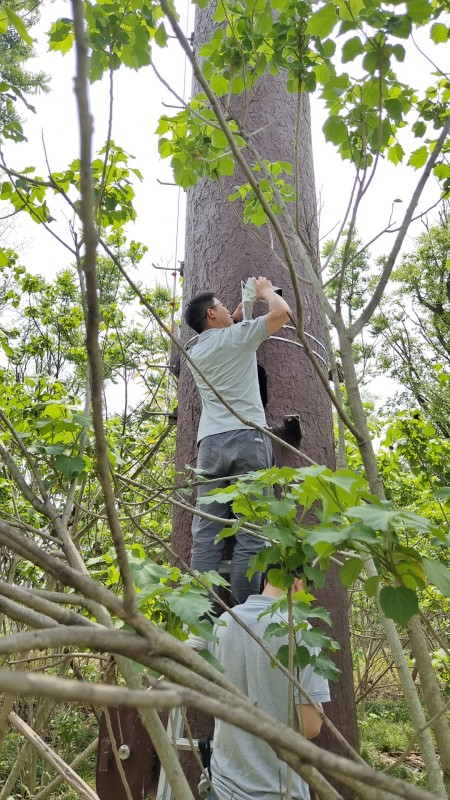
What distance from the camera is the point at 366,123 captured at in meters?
1.80

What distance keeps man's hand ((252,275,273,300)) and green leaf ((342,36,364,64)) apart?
1.26 m

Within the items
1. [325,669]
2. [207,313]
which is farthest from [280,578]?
[207,313]

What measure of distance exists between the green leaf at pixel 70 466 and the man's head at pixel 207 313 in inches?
54.3

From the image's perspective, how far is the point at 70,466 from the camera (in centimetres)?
180

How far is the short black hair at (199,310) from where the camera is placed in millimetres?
3045

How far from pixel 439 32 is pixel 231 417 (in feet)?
5.26

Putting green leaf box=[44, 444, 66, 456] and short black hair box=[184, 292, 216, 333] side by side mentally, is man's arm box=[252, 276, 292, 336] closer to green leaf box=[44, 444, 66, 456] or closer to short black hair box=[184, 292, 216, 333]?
short black hair box=[184, 292, 216, 333]

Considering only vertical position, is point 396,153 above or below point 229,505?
above

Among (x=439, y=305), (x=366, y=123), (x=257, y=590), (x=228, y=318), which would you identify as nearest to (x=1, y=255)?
(x=228, y=318)

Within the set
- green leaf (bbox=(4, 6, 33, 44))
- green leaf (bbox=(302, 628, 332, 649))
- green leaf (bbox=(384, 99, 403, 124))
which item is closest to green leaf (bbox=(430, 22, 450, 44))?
green leaf (bbox=(384, 99, 403, 124))

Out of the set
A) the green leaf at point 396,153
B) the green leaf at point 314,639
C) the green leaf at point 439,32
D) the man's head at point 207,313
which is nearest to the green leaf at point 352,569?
the green leaf at point 314,639

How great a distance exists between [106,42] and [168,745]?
1.88m

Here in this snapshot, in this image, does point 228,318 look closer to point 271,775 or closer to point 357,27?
point 357,27

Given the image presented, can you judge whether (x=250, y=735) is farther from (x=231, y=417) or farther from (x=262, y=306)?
(x=262, y=306)
